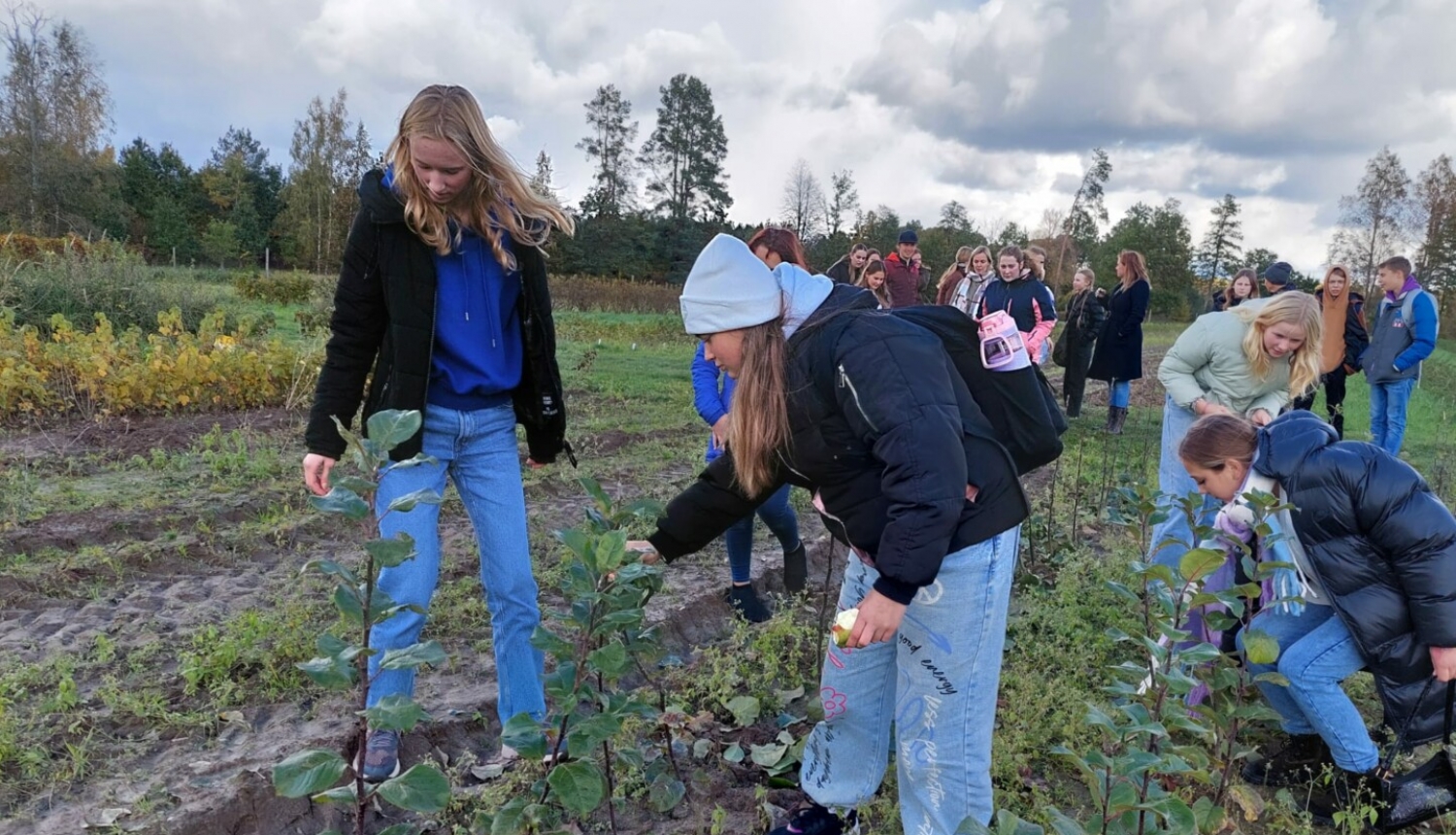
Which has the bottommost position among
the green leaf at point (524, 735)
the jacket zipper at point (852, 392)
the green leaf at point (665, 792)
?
the green leaf at point (665, 792)

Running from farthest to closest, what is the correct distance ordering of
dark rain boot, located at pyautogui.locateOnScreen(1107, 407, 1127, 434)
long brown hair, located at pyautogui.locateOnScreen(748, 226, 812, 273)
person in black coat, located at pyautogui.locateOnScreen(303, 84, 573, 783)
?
1. dark rain boot, located at pyautogui.locateOnScreen(1107, 407, 1127, 434)
2. long brown hair, located at pyautogui.locateOnScreen(748, 226, 812, 273)
3. person in black coat, located at pyautogui.locateOnScreen(303, 84, 573, 783)

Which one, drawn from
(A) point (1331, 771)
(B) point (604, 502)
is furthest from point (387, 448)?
(A) point (1331, 771)

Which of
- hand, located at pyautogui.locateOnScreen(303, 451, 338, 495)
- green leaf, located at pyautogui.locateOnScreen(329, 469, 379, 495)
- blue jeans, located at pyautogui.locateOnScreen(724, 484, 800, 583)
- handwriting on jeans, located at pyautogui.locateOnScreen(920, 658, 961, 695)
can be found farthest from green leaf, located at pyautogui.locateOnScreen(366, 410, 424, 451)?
blue jeans, located at pyautogui.locateOnScreen(724, 484, 800, 583)

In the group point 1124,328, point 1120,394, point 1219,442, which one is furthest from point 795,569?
point 1120,394

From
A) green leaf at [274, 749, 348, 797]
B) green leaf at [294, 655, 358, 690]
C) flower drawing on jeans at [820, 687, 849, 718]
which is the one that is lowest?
flower drawing on jeans at [820, 687, 849, 718]

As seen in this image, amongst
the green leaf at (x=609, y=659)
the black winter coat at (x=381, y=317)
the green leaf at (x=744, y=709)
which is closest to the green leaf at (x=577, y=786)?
the green leaf at (x=609, y=659)

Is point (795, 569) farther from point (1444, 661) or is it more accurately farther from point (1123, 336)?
point (1123, 336)

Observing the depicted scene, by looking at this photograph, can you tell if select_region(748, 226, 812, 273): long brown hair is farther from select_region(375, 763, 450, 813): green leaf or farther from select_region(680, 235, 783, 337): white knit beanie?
select_region(375, 763, 450, 813): green leaf

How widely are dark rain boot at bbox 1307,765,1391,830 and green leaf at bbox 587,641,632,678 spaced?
2192mm

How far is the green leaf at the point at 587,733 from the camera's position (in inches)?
64.4

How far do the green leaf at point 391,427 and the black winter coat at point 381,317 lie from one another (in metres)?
0.95

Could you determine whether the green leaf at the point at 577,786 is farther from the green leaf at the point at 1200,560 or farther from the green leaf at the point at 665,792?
the green leaf at the point at 1200,560

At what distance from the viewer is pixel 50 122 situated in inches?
1307

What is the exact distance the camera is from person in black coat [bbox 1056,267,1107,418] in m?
9.33
